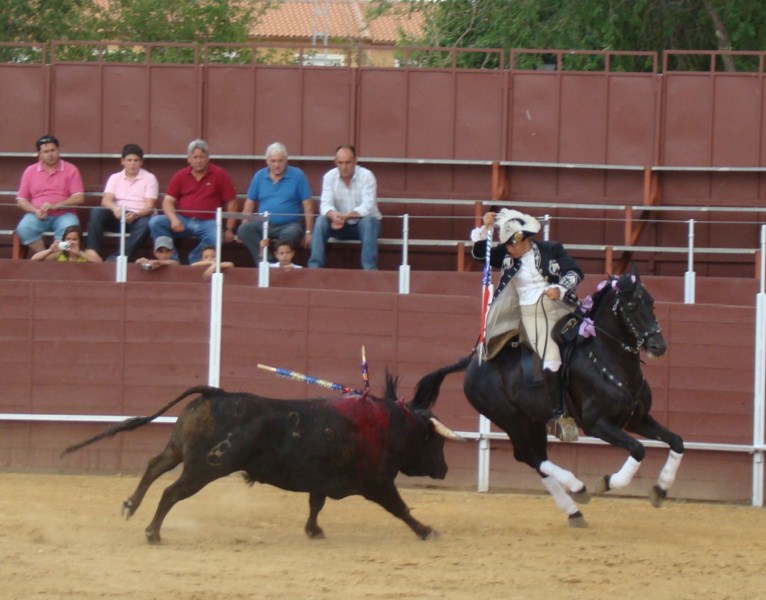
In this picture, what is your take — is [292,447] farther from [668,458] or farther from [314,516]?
[668,458]

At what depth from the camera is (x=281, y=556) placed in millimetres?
7430

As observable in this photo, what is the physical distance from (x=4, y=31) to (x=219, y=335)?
451 inches

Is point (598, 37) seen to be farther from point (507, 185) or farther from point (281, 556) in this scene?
point (281, 556)

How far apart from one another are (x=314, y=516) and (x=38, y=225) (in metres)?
5.45

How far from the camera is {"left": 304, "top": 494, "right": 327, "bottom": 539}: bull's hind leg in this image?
316 inches

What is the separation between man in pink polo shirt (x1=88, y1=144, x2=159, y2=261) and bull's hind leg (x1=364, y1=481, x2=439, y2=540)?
508cm

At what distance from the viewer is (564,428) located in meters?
8.45

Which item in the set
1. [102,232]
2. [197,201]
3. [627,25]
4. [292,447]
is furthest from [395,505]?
[627,25]

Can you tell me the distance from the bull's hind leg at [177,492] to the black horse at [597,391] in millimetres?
1781

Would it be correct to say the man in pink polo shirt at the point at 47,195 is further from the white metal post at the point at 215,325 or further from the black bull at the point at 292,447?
the black bull at the point at 292,447

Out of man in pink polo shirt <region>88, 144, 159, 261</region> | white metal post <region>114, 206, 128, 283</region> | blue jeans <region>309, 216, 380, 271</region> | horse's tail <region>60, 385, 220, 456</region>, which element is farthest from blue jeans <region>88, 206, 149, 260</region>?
horse's tail <region>60, 385, 220, 456</region>

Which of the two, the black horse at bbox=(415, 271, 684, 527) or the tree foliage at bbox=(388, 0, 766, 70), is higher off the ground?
the tree foliage at bbox=(388, 0, 766, 70)

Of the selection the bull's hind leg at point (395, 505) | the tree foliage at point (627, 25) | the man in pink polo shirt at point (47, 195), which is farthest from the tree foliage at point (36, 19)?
the bull's hind leg at point (395, 505)

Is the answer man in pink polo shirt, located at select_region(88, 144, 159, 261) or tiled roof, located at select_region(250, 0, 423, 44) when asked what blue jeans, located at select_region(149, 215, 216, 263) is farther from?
tiled roof, located at select_region(250, 0, 423, 44)
